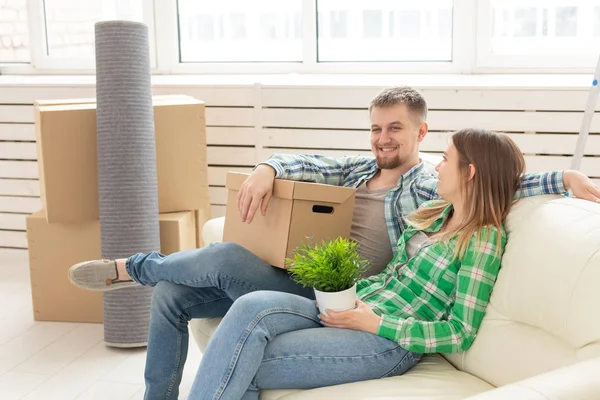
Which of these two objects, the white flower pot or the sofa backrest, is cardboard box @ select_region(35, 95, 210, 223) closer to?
the white flower pot

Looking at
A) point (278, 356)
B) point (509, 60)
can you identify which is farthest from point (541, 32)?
point (278, 356)

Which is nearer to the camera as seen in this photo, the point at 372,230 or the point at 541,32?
the point at 372,230

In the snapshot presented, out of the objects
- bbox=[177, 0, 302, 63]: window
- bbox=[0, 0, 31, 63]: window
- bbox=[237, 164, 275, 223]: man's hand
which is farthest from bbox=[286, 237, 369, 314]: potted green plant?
bbox=[0, 0, 31, 63]: window

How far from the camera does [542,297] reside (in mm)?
1678

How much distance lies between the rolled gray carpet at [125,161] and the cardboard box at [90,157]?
5.7 inches

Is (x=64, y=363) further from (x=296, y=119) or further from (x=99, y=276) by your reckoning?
(x=296, y=119)

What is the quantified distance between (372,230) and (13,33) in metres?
3.05

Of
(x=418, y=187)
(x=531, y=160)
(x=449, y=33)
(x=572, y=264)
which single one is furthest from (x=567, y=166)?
(x=572, y=264)

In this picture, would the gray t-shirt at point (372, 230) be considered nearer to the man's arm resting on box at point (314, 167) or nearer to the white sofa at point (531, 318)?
the man's arm resting on box at point (314, 167)

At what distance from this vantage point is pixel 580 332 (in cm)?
158

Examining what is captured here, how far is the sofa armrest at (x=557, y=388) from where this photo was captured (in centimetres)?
137

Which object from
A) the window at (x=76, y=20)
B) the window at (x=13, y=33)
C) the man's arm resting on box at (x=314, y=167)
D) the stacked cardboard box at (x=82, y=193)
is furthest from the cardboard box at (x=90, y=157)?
the window at (x=13, y=33)

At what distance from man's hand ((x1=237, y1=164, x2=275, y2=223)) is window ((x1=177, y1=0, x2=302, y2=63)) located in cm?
200

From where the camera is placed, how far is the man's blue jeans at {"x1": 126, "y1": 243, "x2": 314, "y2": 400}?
2.13 m
